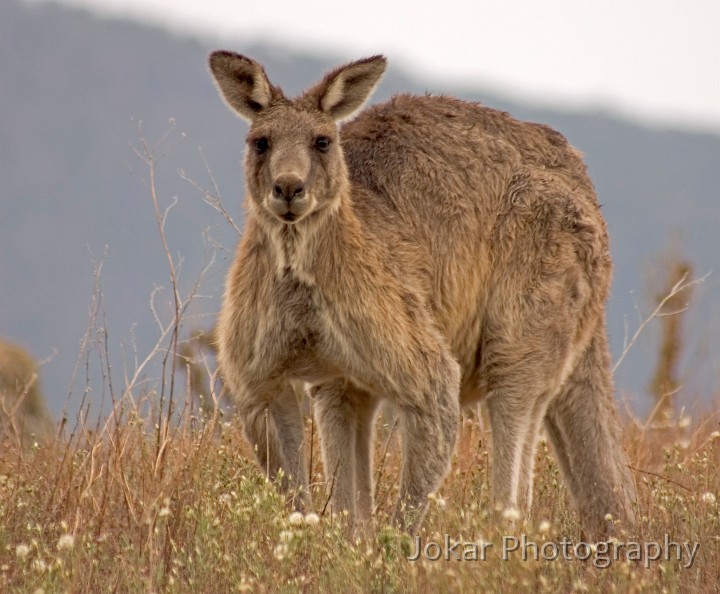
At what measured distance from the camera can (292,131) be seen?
6.45 meters

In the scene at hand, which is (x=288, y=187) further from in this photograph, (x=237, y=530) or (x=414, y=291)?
(x=237, y=530)

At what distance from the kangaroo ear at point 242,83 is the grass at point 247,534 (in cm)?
172

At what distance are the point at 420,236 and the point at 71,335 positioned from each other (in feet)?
479

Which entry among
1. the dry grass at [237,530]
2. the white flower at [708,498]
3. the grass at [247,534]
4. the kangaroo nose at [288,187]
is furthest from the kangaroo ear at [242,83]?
the white flower at [708,498]

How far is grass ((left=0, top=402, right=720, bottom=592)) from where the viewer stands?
16.3ft

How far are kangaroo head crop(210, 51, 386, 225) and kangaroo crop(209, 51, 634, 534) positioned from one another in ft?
0.03

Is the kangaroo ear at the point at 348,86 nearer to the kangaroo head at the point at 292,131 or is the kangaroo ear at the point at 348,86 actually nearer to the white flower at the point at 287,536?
the kangaroo head at the point at 292,131

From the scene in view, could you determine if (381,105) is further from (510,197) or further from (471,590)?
(471,590)

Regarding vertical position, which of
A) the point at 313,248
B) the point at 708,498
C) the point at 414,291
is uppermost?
the point at 313,248

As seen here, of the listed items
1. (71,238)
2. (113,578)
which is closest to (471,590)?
(113,578)

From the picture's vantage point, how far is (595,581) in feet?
16.9

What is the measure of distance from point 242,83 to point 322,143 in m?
0.56

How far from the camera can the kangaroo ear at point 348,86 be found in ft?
21.8

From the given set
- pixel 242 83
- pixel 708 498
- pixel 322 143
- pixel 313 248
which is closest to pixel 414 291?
pixel 313 248
